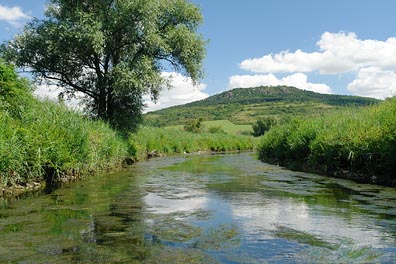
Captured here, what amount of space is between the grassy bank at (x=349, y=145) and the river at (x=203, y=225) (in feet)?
3.73

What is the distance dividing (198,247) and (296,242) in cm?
147

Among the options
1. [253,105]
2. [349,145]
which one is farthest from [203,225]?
[253,105]

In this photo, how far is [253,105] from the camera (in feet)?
481

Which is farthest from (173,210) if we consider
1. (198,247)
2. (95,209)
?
(198,247)

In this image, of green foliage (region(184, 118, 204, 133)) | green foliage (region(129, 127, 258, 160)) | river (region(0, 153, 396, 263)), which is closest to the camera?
river (region(0, 153, 396, 263))

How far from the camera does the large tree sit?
2319 cm

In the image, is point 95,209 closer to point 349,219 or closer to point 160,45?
point 349,219

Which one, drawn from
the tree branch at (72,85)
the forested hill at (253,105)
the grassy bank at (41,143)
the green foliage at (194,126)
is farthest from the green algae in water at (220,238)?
the forested hill at (253,105)

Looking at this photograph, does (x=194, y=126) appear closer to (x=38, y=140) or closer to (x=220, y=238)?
(x=38, y=140)

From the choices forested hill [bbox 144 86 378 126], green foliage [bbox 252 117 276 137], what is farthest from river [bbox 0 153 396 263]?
forested hill [bbox 144 86 378 126]

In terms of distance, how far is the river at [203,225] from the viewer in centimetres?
553

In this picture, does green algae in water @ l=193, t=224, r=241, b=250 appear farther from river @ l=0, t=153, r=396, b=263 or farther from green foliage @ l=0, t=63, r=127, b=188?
green foliage @ l=0, t=63, r=127, b=188

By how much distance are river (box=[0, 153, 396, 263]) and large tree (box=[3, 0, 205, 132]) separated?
12408 mm

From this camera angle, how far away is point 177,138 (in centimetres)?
3800
